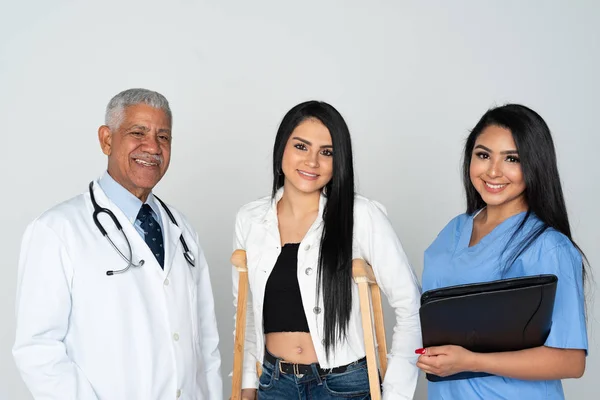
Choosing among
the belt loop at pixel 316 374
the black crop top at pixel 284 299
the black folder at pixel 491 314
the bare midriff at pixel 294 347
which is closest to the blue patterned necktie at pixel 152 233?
the black crop top at pixel 284 299

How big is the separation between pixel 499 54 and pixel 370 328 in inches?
110

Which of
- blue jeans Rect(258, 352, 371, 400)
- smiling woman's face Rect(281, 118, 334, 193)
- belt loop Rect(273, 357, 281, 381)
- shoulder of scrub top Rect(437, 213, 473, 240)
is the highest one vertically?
smiling woman's face Rect(281, 118, 334, 193)

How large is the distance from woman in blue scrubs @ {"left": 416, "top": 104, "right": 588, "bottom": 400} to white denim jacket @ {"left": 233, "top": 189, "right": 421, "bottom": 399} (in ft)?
0.47

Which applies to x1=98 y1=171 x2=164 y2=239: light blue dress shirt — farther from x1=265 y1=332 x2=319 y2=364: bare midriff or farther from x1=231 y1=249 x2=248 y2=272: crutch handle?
x1=265 y1=332 x2=319 y2=364: bare midriff

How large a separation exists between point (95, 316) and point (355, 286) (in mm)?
1092

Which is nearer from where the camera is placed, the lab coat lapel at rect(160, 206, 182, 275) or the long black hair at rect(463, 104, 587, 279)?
the long black hair at rect(463, 104, 587, 279)

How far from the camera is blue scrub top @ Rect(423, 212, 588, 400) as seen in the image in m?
2.63

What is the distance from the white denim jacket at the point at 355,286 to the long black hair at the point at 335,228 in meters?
0.04

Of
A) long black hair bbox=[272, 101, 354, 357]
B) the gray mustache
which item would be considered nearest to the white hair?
the gray mustache

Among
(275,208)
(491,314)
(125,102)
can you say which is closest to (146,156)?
(125,102)

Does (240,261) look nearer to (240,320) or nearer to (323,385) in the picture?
(240,320)

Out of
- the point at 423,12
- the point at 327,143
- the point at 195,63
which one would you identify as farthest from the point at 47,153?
the point at 423,12

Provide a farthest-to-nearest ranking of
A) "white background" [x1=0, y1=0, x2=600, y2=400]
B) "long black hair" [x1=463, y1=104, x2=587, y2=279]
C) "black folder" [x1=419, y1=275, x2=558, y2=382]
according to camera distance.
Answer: "white background" [x1=0, y1=0, x2=600, y2=400] → "long black hair" [x1=463, y1=104, x2=587, y2=279] → "black folder" [x1=419, y1=275, x2=558, y2=382]

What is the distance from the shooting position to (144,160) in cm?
295
